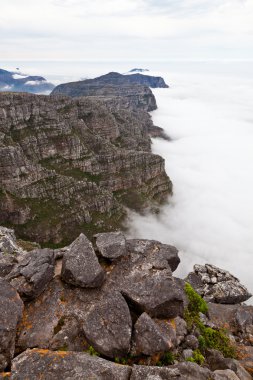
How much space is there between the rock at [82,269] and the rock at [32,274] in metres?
1.54

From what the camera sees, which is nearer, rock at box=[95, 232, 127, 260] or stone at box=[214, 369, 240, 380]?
stone at box=[214, 369, 240, 380]

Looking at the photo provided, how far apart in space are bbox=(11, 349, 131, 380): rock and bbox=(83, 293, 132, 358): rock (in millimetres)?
1899

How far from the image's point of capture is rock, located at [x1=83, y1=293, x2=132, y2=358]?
68.2 feet

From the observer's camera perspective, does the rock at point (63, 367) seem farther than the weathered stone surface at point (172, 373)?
No

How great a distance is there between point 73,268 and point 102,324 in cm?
547

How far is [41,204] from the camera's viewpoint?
194125 millimetres

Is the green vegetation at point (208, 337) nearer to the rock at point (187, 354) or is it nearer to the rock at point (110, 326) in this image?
the rock at point (187, 354)

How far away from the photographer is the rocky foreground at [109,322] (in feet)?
61.0

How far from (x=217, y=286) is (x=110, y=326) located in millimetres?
28307

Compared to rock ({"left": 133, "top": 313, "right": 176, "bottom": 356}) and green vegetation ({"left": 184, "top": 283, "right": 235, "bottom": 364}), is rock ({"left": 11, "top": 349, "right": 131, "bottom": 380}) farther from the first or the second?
green vegetation ({"left": 184, "top": 283, "right": 235, "bottom": 364})

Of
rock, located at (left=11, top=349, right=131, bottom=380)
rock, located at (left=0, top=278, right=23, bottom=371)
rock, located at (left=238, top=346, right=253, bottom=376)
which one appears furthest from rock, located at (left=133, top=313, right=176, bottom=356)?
rock, located at (left=0, top=278, right=23, bottom=371)

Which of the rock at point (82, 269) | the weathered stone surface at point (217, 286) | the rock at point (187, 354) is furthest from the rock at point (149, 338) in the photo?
the weathered stone surface at point (217, 286)

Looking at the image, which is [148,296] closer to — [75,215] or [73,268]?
[73,268]

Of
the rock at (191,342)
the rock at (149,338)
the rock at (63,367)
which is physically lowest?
the rock at (191,342)
